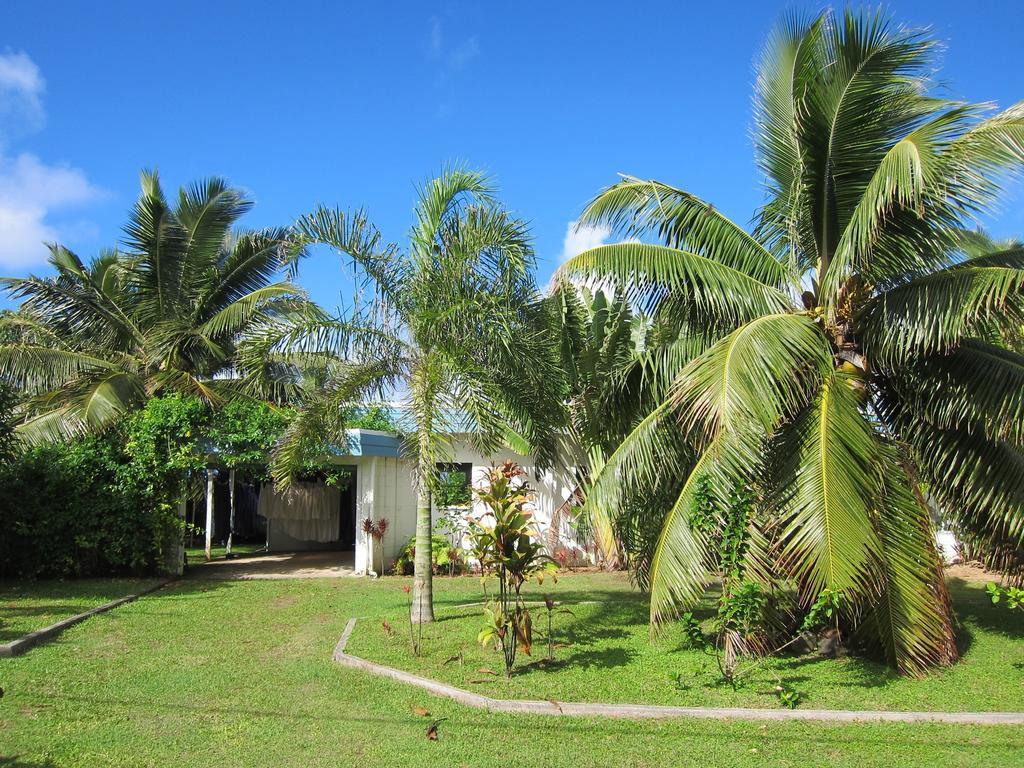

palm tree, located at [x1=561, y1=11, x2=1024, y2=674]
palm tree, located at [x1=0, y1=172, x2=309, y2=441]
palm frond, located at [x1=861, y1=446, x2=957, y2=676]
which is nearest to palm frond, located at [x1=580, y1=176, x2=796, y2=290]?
palm tree, located at [x1=561, y1=11, x2=1024, y2=674]

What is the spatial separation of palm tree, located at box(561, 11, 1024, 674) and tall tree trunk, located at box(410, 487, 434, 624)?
110 inches

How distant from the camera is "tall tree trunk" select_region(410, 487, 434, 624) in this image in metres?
9.95

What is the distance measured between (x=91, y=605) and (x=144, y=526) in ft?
10.3

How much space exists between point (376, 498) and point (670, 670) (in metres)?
9.97

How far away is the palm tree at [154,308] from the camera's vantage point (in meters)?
14.9

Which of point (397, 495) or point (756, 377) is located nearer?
point (756, 377)

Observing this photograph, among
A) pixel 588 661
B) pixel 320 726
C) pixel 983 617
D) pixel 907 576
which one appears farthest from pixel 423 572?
pixel 983 617

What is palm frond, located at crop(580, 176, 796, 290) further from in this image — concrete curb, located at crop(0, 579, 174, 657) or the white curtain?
the white curtain

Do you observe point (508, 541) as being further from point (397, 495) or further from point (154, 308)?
point (154, 308)

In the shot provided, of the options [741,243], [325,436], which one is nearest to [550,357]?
[741,243]

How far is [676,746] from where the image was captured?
229 inches

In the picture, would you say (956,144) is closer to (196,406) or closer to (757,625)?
(757,625)

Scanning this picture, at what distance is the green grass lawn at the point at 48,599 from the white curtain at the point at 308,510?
21.3ft

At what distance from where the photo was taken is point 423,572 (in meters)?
9.97
